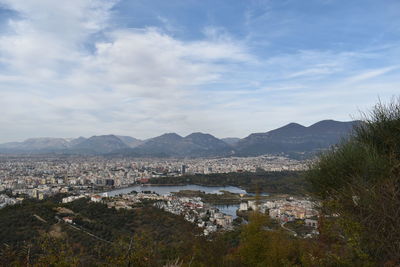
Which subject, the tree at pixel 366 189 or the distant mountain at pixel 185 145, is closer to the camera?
the tree at pixel 366 189

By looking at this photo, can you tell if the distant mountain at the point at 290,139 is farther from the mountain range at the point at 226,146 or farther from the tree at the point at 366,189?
the tree at the point at 366,189

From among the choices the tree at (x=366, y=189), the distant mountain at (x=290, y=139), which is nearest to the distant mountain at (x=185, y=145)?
the distant mountain at (x=290, y=139)

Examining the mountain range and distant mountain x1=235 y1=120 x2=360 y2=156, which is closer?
distant mountain x1=235 y1=120 x2=360 y2=156

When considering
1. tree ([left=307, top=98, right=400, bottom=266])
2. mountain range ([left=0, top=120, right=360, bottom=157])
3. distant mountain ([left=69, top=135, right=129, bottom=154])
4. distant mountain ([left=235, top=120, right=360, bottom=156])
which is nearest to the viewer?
tree ([left=307, top=98, right=400, bottom=266])

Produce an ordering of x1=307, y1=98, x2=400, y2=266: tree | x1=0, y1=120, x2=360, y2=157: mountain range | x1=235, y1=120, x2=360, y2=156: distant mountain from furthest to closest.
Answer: x1=0, y1=120, x2=360, y2=157: mountain range < x1=235, y1=120, x2=360, y2=156: distant mountain < x1=307, y1=98, x2=400, y2=266: tree

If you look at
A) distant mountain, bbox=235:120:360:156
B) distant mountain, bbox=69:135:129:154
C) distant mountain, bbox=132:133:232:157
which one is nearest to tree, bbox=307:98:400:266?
distant mountain, bbox=235:120:360:156

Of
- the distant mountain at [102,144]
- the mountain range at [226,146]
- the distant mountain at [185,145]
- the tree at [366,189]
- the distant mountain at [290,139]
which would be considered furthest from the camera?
the distant mountain at [102,144]

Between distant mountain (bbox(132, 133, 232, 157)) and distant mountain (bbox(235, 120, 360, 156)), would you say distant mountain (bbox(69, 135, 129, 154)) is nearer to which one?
distant mountain (bbox(132, 133, 232, 157))

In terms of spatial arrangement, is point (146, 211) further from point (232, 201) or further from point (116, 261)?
point (116, 261)

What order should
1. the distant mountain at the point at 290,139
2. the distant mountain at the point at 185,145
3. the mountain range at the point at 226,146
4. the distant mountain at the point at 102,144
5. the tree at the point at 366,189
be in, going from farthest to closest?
the distant mountain at the point at 102,144 < the distant mountain at the point at 185,145 < the mountain range at the point at 226,146 < the distant mountain at the point at 290,139 < the tree at the point at 366,189

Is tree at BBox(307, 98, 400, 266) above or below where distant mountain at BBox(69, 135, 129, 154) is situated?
below
